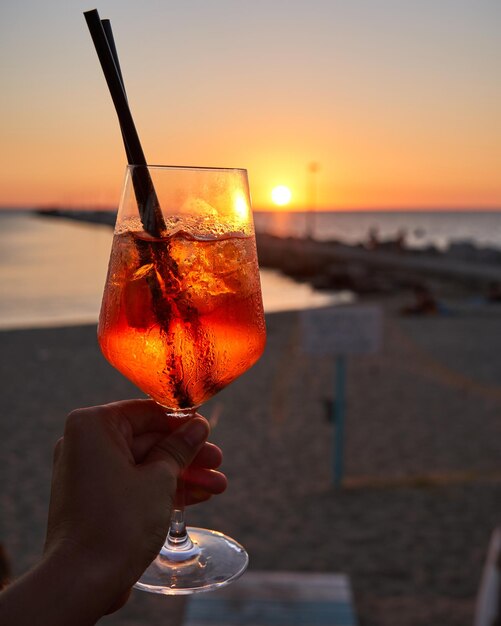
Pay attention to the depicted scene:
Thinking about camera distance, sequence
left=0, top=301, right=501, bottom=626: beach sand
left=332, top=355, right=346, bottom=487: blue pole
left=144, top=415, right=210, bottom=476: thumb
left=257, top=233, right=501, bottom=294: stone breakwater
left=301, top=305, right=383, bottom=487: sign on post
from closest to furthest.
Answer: left=144, top=415, right=210, bottom=476: thumb < left=0, top=301, right=501, bottom=626: beach sand < left=301, top=305, right=383, bottom=487: sign on post < left=332, top=355, right=346, bottom=487: blue pole < left=257, top=233, right=501, bottom=294: stone breakwater

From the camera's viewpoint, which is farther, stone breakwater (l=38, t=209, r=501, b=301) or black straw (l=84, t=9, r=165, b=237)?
stone breakwater (l=38, t=209, r=501, b=301)

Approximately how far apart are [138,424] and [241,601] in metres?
2.56

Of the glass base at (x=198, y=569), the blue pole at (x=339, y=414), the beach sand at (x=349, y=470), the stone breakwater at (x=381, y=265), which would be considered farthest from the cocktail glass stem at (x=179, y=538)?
the stone breakwater at (x=381, y=265)

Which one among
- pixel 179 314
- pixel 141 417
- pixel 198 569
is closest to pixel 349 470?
pixel 198 569

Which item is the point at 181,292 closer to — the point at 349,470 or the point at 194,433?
the point at 194,433

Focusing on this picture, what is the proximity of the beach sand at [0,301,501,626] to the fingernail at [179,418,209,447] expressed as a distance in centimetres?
375

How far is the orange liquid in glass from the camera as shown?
128 centimetres

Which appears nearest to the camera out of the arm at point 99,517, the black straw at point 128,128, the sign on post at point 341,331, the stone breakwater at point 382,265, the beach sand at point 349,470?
the arm at point 99,517

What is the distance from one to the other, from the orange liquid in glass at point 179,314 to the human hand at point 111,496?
0.10 meters

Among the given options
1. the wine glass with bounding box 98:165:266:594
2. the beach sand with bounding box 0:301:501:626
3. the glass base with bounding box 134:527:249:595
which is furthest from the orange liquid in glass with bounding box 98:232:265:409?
the beach sand with bounding box 0:301:501:626

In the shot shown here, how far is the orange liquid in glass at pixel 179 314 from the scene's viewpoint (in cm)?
128

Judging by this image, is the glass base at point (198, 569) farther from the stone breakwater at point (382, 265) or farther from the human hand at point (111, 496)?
the stone breakwater at point (382, 265)

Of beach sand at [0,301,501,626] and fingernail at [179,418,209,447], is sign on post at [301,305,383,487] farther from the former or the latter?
fingernail at [179,418,209,447]

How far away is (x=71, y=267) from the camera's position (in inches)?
1561
